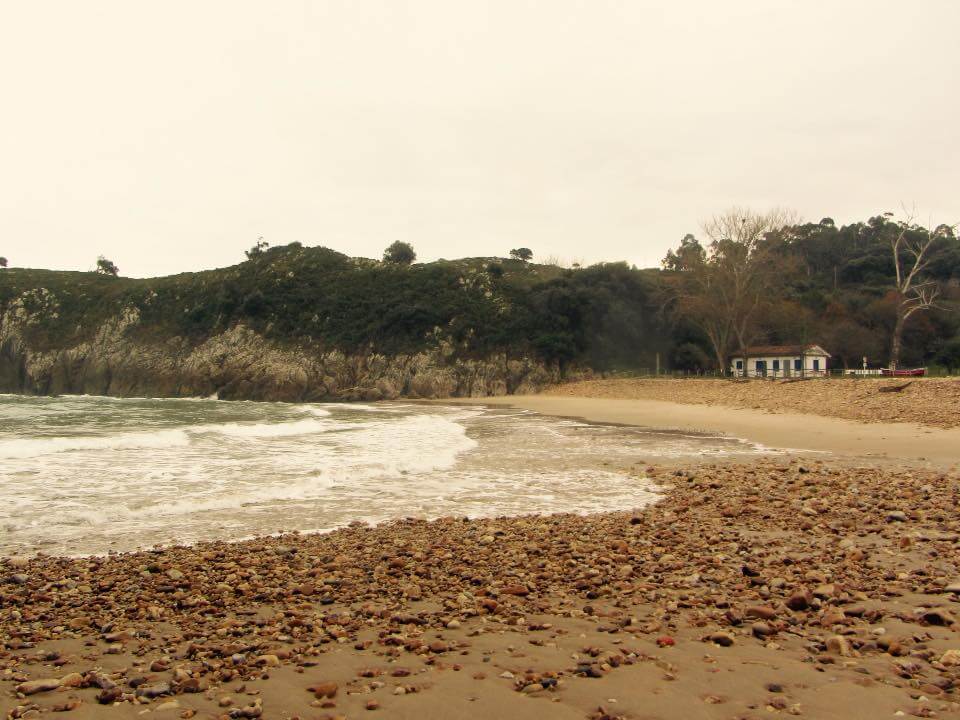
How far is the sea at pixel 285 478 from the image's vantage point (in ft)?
28.6

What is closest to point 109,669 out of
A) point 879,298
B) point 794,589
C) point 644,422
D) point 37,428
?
point 794,589

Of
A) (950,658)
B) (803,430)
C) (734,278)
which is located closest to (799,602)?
(950,658)

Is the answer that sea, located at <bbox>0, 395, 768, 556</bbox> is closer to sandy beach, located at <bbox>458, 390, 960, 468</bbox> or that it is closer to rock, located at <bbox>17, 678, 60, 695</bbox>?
sandy beach, located at <bbox>458, 390, 960, 468</bbox>

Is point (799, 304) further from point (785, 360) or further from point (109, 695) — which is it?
point (109, 695)

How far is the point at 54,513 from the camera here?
9.32 m

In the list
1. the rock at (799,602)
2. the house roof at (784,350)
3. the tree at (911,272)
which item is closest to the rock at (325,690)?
the rock at (799,602)

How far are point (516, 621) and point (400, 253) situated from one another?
7795cm

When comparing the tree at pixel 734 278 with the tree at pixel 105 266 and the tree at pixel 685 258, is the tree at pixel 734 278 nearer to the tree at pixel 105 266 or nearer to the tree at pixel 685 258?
the tree at pixel 685 258

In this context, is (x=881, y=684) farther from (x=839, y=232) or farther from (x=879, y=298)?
(x=839, y=232)

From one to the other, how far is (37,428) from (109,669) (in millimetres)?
22886

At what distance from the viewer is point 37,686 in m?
3.62

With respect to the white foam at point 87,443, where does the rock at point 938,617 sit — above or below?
above

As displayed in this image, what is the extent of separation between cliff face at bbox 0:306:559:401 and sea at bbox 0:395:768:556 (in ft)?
107

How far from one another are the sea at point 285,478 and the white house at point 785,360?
3250 cm
